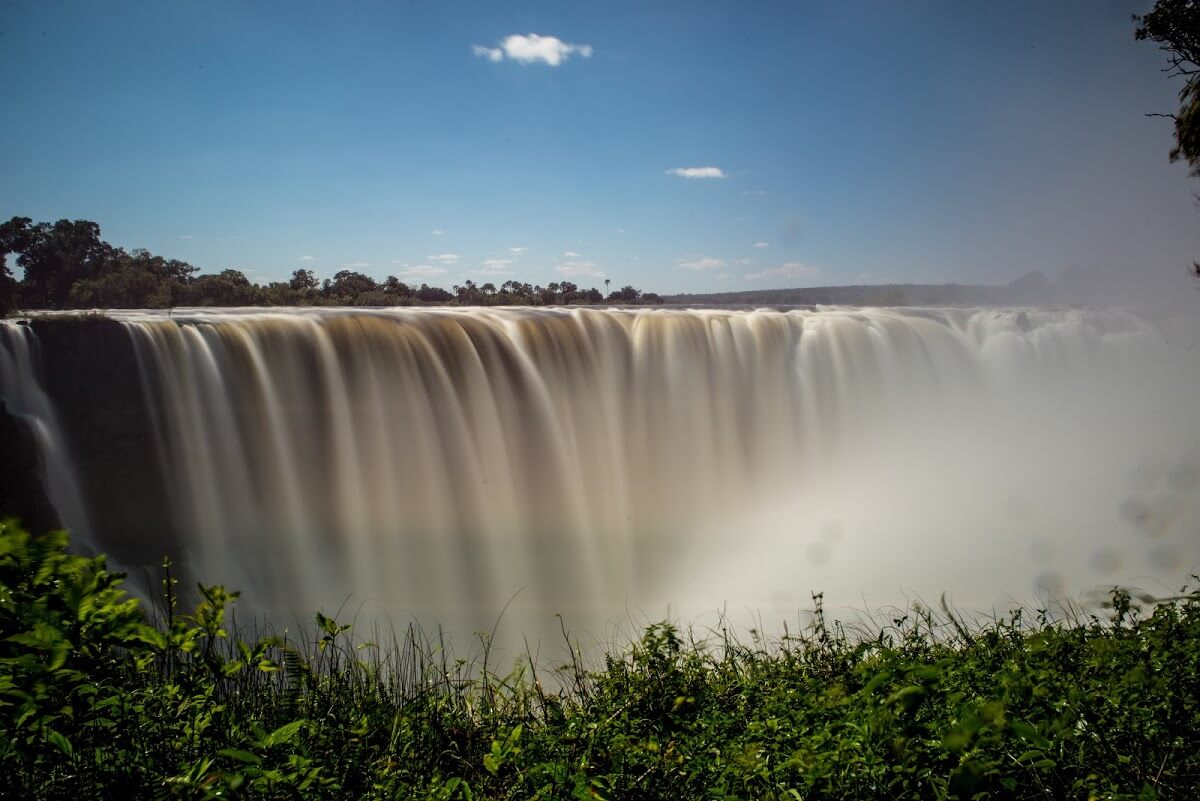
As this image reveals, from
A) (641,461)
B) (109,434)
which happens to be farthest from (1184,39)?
(109,434)

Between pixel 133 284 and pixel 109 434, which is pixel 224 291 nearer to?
pixel 133 284

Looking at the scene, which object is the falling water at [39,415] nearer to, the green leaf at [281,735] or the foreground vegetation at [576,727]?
the foreground vegetation at [576,727]

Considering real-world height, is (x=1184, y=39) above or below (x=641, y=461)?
above

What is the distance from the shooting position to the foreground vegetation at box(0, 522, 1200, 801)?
1815 mm

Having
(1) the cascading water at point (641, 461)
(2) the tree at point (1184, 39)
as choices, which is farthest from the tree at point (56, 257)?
(2) the tree at point (1184, 39)

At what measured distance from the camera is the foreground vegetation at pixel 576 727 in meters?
1.82

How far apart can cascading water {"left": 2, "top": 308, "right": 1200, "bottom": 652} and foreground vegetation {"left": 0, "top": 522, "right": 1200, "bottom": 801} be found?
4988mm

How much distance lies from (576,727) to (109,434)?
7.70 meters

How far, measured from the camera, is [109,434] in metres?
7.81

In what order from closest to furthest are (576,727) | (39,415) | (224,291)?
(576,727)
(39,415)
(224,291)

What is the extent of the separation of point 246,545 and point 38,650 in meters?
7.16

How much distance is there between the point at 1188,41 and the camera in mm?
9305

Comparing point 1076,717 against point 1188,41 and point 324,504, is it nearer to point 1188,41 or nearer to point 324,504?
point 324,504

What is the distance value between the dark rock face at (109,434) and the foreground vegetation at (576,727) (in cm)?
538
